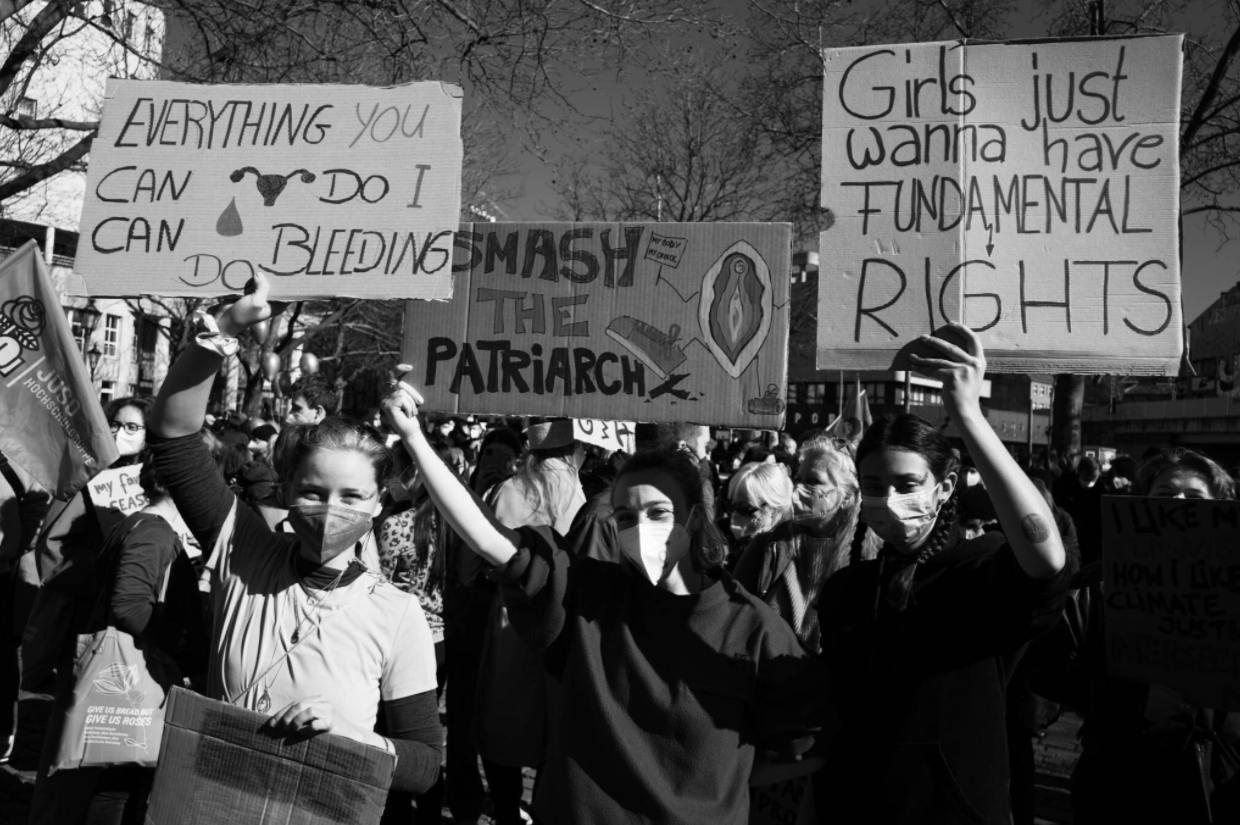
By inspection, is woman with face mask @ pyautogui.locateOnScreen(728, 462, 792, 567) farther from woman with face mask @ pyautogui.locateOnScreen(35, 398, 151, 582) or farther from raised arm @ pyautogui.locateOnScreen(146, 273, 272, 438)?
raised arm @ pyautogui.locateOnScreen(146, 273, 272, 438)

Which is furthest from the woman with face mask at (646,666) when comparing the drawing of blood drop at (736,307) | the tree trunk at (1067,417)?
the tree trunk at (1067,417)

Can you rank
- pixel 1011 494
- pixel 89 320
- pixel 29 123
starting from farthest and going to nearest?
1. pixel 89 320
2. pixel 29 123
3. pixel 1011 494

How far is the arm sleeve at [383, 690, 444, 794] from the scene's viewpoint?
2.41m

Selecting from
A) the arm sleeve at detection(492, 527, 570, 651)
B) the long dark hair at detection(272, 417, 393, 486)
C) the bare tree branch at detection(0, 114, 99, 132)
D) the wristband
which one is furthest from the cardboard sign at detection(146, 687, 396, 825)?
the bare tree branch at detection(0, 114, 99, 132)

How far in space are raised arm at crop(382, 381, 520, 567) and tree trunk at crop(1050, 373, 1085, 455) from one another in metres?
13.6

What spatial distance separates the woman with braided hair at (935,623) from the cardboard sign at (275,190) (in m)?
1.70

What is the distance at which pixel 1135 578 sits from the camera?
295 cm

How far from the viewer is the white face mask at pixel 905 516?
258cm

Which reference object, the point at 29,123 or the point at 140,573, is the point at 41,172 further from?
the point at 140,573

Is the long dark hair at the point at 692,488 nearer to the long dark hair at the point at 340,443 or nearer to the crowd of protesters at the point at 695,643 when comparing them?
the crowd of protesters at the point at 695,643

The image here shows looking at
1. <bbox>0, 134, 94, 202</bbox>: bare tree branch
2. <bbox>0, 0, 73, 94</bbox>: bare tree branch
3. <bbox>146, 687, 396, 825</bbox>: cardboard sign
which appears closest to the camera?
<bbox>146, 687, 396, 825</bbox>: cardboard sign

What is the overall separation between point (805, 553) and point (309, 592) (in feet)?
6.92

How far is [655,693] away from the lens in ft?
7.89

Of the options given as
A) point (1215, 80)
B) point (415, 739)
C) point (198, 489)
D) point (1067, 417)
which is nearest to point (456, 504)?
point (415, 739)
